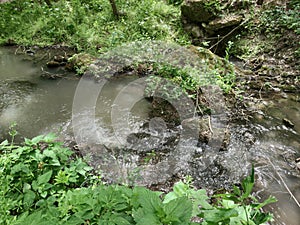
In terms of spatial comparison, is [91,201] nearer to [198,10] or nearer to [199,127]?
[199,127]

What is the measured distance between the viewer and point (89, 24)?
335 inches

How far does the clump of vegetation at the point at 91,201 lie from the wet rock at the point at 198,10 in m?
5.91

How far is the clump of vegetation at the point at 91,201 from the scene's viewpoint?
1.30m

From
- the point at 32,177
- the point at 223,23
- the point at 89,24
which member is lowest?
the point at 32,177

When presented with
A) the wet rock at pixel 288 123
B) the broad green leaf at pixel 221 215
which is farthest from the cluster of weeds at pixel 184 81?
the broad green leaf at pixel 221 215

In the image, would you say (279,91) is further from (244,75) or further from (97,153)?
(97,153)

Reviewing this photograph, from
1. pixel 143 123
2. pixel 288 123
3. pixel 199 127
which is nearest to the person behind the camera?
pixel 199 127

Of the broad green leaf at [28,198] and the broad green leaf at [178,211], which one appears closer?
the broad green leaf at [178,211]

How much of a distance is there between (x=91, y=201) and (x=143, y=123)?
274 centimetres

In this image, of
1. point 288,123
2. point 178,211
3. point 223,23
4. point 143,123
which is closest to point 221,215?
point 178,211

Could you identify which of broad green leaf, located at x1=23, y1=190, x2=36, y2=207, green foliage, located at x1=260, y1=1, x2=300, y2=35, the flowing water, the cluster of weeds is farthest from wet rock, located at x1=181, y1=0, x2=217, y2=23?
broad green leaf, located at x1=23, y1=190, x2=36, y2=207

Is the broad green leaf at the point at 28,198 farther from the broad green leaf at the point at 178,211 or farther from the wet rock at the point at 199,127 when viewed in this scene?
the wet rock at the point at 199,127

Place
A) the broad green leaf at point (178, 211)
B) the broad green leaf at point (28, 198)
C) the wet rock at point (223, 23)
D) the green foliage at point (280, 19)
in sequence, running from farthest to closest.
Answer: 1. the wet rock at point (223, 23)
2. the green foliage at point (280, 19)
3. the broad green leaf at point (28, 198)
4. the broad green leaf at point (178, 211)

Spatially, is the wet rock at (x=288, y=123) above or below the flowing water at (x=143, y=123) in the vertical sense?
above
